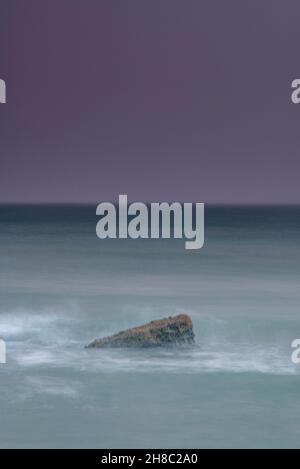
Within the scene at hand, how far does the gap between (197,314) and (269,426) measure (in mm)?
4406

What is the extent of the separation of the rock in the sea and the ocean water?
6.0 inches

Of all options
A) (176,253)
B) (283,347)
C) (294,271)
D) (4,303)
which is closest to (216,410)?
(283,347)

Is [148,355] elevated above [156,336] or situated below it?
below

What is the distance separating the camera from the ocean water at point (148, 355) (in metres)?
7.31

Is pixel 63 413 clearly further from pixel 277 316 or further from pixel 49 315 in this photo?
pixel 277 316

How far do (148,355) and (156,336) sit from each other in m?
0.36

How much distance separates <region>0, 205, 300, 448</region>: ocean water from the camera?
7.31 m

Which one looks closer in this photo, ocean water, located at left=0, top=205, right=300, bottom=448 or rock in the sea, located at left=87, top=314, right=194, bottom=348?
ocean water, located at left=0, top=205, right=300, bottom=448

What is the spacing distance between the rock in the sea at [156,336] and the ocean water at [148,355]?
15 centimetres

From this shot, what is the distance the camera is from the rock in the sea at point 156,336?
9.23 meters

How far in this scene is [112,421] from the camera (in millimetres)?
7465

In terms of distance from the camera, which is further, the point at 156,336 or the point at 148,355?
the point at 156,336

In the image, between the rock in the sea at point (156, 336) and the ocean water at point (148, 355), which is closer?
the ocean water at point (148, 355)

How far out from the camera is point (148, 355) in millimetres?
8961
